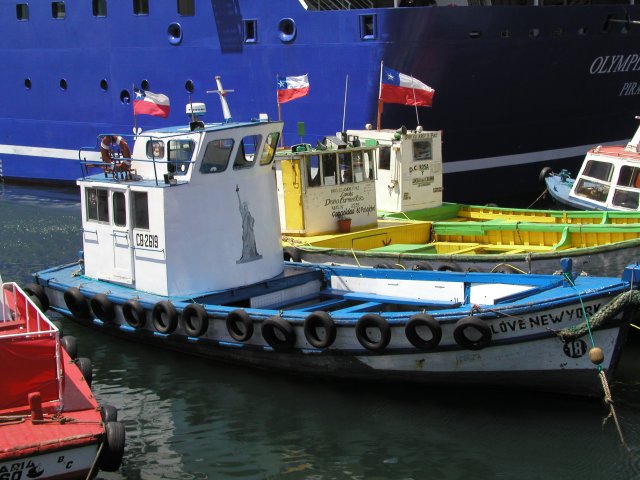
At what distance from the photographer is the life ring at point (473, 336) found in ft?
40.0

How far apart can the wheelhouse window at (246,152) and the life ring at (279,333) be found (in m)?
2.51

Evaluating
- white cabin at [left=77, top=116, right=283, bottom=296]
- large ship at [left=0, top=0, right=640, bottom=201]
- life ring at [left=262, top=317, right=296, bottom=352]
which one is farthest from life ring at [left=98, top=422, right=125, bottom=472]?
large ship at [left=0, top=0, right=640, bottom=201]

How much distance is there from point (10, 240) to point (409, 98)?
379 inches

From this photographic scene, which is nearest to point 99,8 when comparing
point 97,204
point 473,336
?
point 97,204

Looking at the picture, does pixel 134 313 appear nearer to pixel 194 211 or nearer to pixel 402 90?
pixel 194 211

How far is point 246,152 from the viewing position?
49.4 ft

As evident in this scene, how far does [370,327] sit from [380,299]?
5.69ft

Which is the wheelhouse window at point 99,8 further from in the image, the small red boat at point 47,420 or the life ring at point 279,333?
the small red boat at point 47,420

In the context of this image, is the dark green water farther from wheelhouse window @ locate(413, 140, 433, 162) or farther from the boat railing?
wheelhouse window @ locate(413, 140, 433, 162)

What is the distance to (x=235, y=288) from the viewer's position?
1484 centimetres

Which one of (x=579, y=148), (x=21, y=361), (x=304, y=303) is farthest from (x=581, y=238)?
(x=579, y=148)

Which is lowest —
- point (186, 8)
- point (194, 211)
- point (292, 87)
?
point (194, 211)

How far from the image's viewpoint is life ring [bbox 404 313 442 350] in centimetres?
1238

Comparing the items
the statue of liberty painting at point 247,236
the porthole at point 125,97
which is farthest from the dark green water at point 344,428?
the porthole at point 125,97
